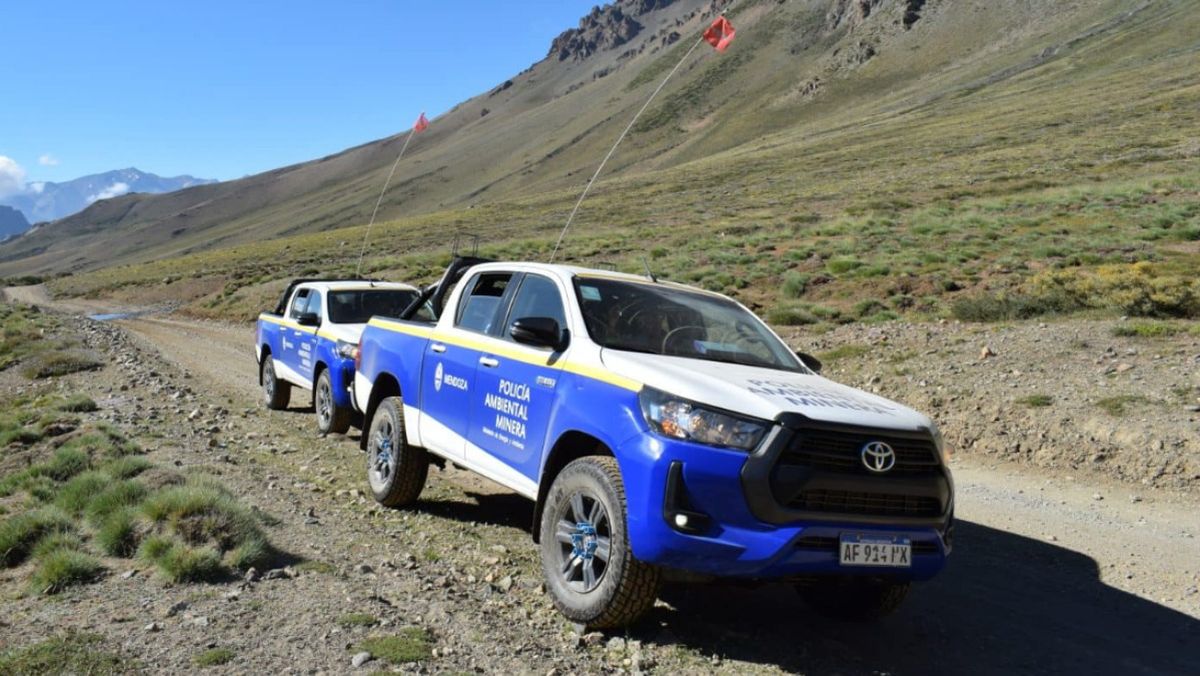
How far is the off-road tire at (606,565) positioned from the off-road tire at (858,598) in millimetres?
1249

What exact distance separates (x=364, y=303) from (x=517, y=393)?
6.79 metres

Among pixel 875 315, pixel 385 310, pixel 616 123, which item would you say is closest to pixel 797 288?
pixel 875 315

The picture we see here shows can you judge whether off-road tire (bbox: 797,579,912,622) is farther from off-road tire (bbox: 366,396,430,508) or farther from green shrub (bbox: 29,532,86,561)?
green shrub (bbox: 29,532,86,561)

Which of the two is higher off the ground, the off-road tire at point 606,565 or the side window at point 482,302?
the side window at point 482,302

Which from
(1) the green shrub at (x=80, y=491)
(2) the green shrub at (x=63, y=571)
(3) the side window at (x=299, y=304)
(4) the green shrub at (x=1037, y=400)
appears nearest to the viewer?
(2) the green shrub at (x=63, y=571)

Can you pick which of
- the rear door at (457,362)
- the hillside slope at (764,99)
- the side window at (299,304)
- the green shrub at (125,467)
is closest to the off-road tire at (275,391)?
the side window at (299,304)

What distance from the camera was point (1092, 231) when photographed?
81.8 feet

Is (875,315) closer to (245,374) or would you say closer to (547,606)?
(245,374)

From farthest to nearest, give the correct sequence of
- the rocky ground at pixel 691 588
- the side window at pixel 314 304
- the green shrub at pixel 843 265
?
1. the green shrub at pixel 843 265
2. the side window at pixel 314 304
3. the rocky ground at pixel 691 588

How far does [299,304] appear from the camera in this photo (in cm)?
1237

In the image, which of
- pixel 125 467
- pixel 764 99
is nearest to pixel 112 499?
pixel 125 467

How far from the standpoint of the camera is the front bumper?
3930mm

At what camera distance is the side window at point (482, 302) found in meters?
6.23

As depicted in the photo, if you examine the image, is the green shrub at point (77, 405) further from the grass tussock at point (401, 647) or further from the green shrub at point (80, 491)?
the grass tussock at point (401, 647)
